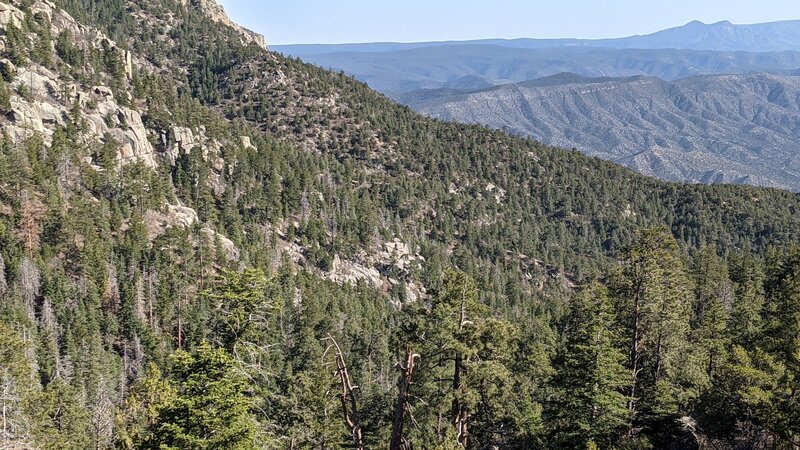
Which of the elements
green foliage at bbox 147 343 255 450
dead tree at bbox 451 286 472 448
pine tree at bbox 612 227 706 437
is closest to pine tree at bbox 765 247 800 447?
pine tree at bbox 612 227 706 437

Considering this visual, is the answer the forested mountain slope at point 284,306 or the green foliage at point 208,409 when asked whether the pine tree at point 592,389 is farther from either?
the green foliage at point 208,409

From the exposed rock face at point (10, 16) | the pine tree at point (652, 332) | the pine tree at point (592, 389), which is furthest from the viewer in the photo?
the exposed rock face at point (10, 16)

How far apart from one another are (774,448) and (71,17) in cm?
19185

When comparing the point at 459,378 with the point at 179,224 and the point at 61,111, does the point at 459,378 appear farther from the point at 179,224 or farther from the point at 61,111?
the point at 61,111

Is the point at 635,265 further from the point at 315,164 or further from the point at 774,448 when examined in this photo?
the point at 315,164

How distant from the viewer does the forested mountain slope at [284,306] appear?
2702 centimetres

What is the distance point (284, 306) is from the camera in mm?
108750

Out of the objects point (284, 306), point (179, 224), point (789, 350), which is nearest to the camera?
point (789, 350)

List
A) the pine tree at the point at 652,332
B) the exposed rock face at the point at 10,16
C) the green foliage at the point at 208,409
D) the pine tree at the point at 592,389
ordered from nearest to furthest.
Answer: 1. the green foliage at the point at 208,409
2. the pine tree at the point at 592,389
3. the pine tree at the point at 652,332
4. the exposed rock face at the point at 10,16

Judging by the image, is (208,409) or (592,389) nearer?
(208,409)

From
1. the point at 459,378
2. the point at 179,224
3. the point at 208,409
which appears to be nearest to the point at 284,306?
the point at 179,224

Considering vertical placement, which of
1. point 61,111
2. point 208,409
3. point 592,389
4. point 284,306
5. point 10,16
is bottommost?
point 284,306

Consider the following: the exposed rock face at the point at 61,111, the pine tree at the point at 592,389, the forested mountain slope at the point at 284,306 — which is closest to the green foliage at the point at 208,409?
the forested mountain slope at the point at 284,306

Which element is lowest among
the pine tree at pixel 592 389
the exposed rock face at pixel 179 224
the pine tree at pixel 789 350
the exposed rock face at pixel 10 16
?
the exposed rock face at pixel 179 224
